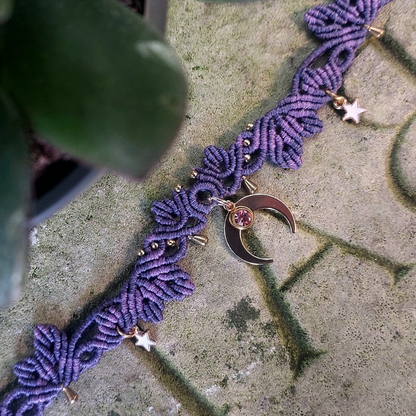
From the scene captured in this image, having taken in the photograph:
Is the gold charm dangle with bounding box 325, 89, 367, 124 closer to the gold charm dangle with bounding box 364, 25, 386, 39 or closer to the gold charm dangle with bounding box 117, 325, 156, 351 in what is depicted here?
the gold charm dangle with bounding box 364, 25, 386, 39

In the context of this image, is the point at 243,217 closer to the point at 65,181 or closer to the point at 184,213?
the point at 184,213

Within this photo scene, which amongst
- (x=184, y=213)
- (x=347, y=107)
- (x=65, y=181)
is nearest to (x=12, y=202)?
(x=65, y=181)

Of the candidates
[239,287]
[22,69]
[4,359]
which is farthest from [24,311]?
[22,69]

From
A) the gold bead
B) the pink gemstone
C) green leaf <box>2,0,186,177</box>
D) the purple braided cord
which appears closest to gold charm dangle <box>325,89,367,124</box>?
the purple braided cord

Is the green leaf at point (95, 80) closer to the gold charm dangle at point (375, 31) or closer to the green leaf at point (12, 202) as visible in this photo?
the green leaf at point (12, 202)

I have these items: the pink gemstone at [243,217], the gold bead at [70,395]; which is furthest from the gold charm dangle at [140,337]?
the pink gemstone at [243,217]

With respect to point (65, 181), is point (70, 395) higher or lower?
lower

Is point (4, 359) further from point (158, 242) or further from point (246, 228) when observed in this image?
point (246, 228)
